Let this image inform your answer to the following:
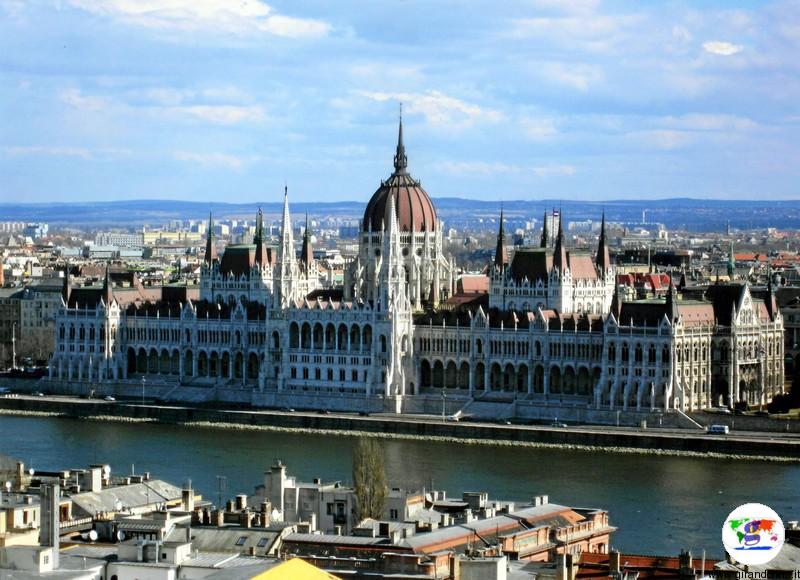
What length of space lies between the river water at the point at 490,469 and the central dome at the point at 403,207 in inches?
676

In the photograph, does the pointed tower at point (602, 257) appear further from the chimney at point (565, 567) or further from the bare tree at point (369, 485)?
the chimney at point (565, 567)

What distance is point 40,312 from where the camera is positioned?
5059 inches

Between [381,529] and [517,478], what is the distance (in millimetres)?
30946

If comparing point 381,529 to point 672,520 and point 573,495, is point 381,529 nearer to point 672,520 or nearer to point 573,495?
point 672,520

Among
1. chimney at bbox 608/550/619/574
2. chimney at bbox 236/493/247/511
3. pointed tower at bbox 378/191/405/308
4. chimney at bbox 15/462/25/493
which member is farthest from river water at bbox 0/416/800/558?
chimney at bbox 608/550/619/574

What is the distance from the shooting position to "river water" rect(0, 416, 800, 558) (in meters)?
67.2

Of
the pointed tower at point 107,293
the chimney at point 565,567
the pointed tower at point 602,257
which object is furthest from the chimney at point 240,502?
the pointed tower at point 107,293

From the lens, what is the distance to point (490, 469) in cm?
7944

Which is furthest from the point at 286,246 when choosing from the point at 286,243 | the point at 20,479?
the point at 20,479

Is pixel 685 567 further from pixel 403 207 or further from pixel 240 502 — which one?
pixel 403 207

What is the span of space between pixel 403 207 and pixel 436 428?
751 inches

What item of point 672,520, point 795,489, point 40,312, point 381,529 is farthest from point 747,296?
point 381,529

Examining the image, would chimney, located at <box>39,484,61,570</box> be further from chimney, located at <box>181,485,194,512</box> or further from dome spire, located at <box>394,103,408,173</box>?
dome spire, located at <box>394,103,408,173</box>

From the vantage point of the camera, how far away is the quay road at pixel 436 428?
85081 mm
